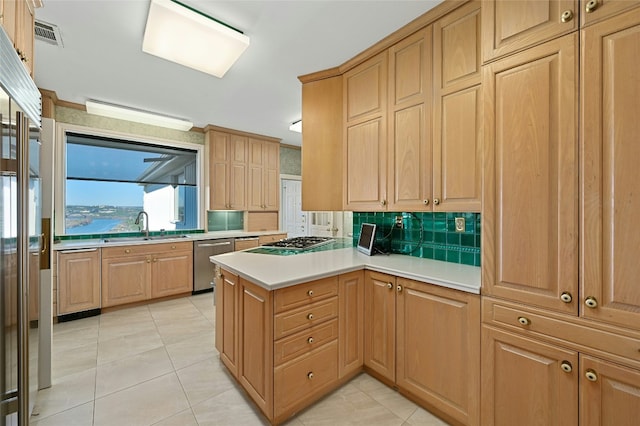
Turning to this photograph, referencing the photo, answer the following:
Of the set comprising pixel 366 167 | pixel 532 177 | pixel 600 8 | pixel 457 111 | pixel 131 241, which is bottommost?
pixel 131 241

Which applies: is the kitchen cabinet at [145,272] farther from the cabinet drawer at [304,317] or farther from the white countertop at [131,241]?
the cabinet drawer at [304,317]

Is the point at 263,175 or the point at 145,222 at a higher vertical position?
the point at 263,175

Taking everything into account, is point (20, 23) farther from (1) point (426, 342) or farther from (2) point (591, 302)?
(2) point (591, 302)

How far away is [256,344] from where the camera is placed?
1.65 metres

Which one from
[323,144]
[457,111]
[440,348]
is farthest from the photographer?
[323,144]

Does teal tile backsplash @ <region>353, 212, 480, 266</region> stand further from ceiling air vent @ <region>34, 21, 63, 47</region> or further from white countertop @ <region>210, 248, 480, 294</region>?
ceiling air vent @ <region>34, 21, 63, 47</region>

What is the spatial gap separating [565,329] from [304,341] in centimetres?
130

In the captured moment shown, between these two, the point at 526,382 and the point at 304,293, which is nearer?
the point at 526,382

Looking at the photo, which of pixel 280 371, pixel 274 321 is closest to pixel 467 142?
pixel 274 321

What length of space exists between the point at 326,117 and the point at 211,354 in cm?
246

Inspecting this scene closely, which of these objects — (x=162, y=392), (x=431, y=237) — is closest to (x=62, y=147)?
(x=162, y=392)

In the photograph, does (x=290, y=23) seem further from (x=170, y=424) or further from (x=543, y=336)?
(x=170, y=424)

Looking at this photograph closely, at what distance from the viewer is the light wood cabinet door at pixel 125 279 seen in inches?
134

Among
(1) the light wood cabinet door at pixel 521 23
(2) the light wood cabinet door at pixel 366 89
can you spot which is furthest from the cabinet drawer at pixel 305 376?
(1) the light wood cabinet door at pixel 521 23
